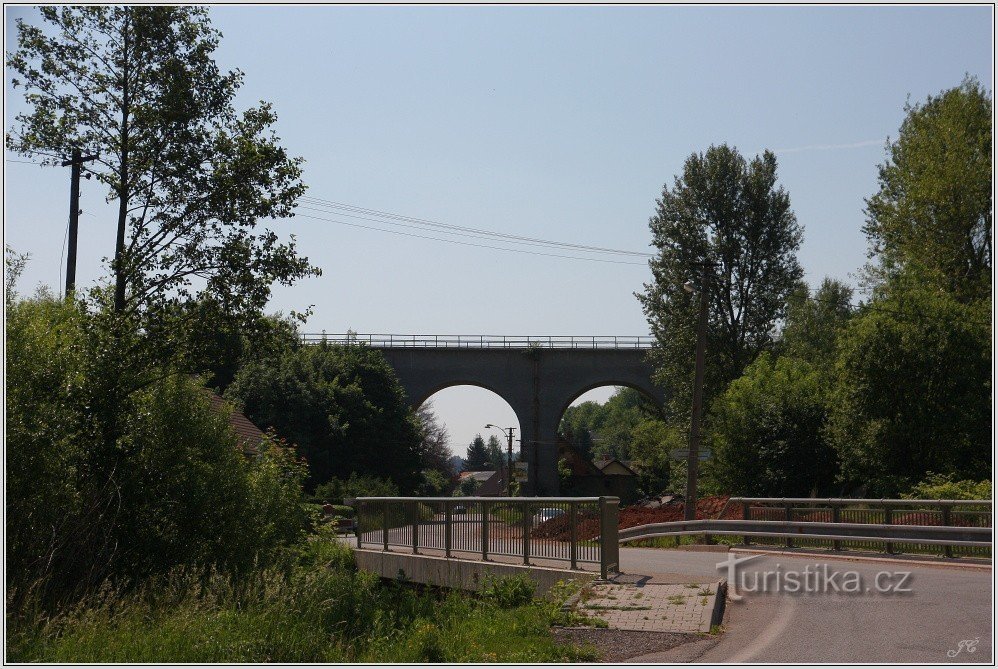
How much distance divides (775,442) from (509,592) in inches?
820

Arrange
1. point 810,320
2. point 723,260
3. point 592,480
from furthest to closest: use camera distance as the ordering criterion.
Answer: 1. point 592,480
2. point 810,320
3. point 723,260

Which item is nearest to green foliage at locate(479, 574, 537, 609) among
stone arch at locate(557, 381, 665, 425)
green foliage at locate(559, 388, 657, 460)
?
stone arch at locate(557, 381, 665, 425)

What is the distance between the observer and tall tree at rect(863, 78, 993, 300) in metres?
30.9

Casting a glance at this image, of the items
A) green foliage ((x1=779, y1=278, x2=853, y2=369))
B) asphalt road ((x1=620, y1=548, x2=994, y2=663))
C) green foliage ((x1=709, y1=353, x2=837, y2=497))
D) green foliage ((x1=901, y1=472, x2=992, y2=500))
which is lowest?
asphalt road ((x1=620, y1=548, x2=994, y2=663))

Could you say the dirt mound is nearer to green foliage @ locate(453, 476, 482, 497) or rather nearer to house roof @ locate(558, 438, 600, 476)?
house roof @ locate(558, 438, 600, 476)

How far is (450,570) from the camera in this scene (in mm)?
14586

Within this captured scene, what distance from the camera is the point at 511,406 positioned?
58156 millimetres

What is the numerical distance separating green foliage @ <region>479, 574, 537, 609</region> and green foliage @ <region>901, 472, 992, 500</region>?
40.5ft

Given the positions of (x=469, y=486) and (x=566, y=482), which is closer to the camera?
(x=566, y=482)

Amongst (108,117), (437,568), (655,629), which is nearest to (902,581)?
(655,629)

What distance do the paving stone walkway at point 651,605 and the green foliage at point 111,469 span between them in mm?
5342

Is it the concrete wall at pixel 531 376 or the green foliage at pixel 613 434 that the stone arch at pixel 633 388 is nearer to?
the concrete wall at pixel 531 376

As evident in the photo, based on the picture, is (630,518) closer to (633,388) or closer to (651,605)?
(651,605)

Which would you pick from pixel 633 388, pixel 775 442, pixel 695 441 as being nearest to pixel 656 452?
pixel 633 388
